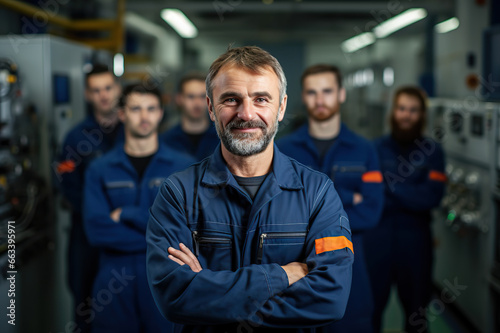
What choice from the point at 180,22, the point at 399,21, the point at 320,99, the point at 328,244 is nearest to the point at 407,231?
the point at 320,99

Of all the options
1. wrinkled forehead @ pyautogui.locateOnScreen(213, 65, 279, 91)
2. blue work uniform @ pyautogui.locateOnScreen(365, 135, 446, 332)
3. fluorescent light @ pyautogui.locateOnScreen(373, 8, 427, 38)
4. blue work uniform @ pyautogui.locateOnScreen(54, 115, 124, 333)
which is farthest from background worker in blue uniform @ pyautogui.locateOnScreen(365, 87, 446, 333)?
fluorescent light @ pyautogui.locateOnScreen(373, 8, 427, 38)

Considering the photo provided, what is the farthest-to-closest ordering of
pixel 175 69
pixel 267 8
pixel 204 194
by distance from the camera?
pixel 175 69 → pixel 267 8 → pixel 204 194

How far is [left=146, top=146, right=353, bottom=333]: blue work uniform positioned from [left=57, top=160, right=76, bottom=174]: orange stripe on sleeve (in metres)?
1.71

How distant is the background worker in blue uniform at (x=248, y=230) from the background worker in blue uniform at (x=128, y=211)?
714 millimetres

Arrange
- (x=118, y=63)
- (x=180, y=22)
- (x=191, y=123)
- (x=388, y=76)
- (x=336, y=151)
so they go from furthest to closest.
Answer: (x=388, y=76) → (x=180, y=22) → (x=118, y=63) → (x=191, y=123) → (x=336, y=151)

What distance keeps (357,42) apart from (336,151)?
222 inches

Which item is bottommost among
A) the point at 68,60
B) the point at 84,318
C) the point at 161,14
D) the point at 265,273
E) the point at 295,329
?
the point at 84,318

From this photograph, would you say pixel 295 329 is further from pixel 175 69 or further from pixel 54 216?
pixel 175 69

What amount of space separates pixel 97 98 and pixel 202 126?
685 millimetres

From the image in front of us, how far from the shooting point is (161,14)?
6.52 m

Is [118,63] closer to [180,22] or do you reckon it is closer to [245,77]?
[180,22]

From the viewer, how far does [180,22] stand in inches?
272

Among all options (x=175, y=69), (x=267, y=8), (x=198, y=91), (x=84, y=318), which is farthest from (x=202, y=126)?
(x=175, y=69)

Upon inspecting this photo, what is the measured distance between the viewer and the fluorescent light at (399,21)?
6.26 meters
